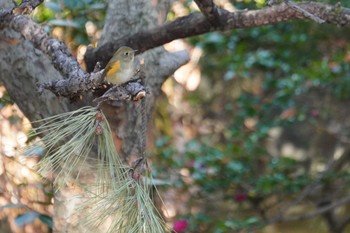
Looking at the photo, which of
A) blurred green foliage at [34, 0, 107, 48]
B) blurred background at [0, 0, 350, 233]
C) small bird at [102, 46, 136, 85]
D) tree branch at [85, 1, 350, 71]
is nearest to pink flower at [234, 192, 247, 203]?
blurred background at [0, 0, 350, 233]

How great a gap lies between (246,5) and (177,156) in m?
0.80

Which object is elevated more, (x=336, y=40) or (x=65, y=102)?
(x=65, y=102)

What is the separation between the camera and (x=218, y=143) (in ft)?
10.9

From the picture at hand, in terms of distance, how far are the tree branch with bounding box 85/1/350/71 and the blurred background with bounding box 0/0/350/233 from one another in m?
0.45

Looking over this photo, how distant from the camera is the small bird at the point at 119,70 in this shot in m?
1.14

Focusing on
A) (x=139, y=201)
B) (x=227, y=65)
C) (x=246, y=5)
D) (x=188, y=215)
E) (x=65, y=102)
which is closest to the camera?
(x=139, y=201)

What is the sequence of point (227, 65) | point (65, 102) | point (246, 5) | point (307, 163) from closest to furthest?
point (65, 102), point (246, 5), point (227, 65), point (307, 163)

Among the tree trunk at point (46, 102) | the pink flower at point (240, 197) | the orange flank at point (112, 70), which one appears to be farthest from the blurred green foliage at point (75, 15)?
the orange flank at point (112, 70)

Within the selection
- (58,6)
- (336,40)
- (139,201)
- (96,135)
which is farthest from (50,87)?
(336,40)

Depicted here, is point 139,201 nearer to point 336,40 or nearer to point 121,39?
point 121,39

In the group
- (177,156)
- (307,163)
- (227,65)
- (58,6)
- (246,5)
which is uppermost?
(58,6)

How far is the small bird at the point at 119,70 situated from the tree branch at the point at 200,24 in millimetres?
351

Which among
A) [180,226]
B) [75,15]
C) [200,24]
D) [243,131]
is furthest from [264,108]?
[200,24]

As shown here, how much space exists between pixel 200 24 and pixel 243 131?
126 centimetres
